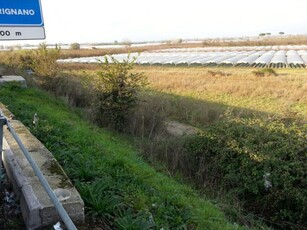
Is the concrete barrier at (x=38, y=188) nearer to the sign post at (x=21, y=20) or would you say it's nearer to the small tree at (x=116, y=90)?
the sign post at (x=21, y=20)

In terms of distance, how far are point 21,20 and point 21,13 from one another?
2.3 inches

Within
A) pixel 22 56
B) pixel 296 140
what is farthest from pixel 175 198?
pixel 22 56

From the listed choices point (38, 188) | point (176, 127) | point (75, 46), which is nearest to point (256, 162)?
point (38, 188)

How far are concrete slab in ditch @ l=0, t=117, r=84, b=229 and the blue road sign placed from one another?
150cm

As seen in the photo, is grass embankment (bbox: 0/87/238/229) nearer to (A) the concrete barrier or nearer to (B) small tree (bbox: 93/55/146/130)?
(A) the concrete barrier

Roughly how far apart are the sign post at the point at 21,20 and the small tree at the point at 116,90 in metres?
7.60

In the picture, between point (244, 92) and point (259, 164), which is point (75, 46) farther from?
point (259, 164)

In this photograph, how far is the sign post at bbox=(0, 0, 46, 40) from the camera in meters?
2.56

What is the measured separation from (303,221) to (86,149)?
160 inches

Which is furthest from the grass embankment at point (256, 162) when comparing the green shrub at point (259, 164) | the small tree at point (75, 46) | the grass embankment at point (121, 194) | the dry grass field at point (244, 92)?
the small tree at point (75, 46)

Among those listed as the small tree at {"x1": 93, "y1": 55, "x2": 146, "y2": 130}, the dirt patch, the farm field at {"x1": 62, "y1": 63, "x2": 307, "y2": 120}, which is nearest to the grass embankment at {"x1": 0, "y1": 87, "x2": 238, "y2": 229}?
the small tree at {"x1": 93, "y1": 55, "x2": 146, "y2": 130}

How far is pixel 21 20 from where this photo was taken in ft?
8.73

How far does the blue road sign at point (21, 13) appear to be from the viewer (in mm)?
2551

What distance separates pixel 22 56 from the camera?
26.3 meters
